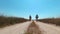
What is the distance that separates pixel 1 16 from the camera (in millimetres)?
27453

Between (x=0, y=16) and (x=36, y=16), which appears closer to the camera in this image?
(x=0, y=16)

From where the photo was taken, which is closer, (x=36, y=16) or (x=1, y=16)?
(x=1, y=16)

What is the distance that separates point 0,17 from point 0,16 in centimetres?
34

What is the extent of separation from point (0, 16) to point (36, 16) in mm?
26000

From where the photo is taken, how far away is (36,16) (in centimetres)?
5206

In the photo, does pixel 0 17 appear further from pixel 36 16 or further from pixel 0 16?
pixel 36 16

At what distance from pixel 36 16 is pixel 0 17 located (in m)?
26.3

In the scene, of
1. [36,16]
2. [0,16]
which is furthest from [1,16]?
[36,16]

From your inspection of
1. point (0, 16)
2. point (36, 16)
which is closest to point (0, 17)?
point (0, 16)

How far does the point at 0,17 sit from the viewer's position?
2689 centimetres

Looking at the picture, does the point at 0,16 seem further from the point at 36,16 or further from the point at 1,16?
the point at 36,16

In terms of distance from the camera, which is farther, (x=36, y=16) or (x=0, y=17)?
(x=36, y=16)
